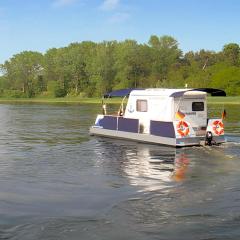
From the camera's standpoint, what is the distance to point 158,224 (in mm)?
11719

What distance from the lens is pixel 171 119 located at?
1075 inches

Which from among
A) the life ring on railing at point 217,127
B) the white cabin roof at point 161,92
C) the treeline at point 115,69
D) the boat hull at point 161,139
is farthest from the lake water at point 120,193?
the treeline at point 115,69

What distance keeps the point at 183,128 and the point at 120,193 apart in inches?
454

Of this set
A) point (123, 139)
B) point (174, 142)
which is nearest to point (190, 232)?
point (174, 142)

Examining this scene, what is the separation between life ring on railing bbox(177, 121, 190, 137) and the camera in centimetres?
2602

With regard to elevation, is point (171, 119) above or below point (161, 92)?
below

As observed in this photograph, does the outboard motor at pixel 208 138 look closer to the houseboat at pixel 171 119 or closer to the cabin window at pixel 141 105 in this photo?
the houseboat at pixel 171 119

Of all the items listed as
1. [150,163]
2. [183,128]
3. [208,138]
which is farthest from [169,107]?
[150,163]

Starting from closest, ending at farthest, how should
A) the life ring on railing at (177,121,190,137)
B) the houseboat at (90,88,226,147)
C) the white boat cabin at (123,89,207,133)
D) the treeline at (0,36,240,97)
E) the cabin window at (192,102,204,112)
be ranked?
the life ring on railing at (177,121,190,137) → the houseboat at (90,88,226,147) → the white boat cabin at (123,89,207,133) → the cabin window at (192,102,204,112) → the treeline at (0,36,240,97)

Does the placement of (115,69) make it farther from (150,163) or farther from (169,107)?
(150,163)

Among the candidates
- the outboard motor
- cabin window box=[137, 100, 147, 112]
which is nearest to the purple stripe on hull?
cabin window box=[137, 100, 147, 112]

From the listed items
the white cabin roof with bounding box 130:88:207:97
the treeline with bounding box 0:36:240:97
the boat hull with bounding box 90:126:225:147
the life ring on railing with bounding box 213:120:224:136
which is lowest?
the boat hull with bounding box 90:126:225:147

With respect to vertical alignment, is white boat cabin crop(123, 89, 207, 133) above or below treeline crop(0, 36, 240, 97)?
below

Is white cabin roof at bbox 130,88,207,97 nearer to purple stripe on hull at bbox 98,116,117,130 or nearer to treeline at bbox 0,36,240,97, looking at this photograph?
purple stripe on hull at bbox 98,116,117,130
